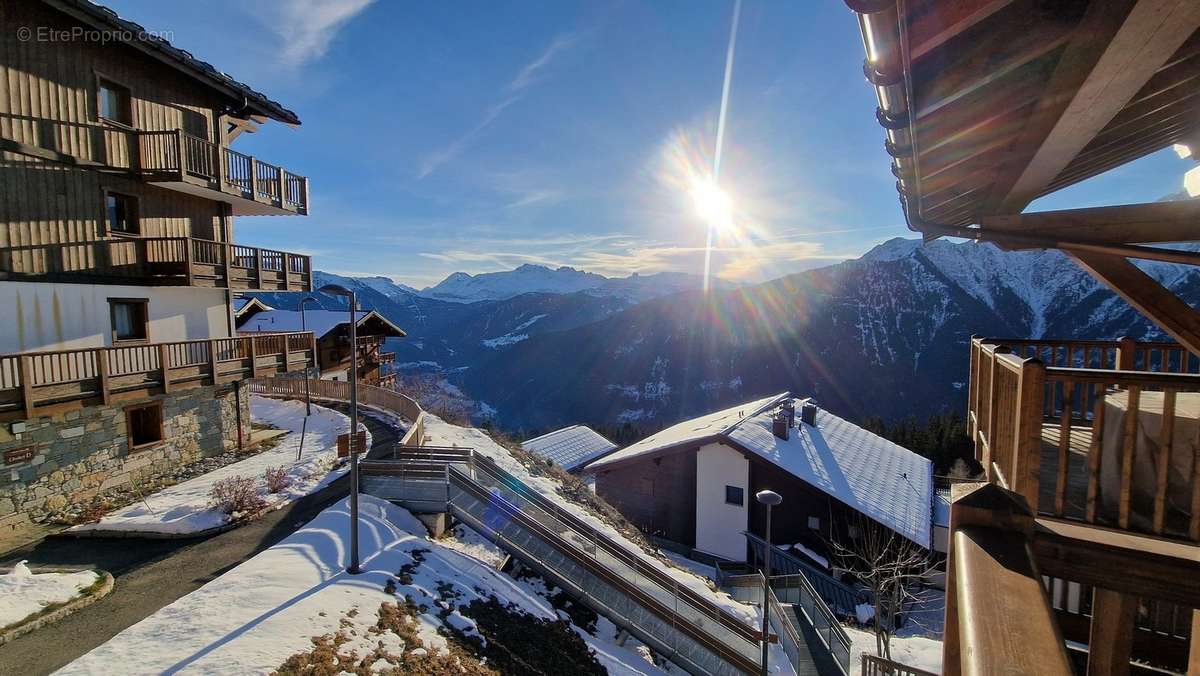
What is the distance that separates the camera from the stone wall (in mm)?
10859

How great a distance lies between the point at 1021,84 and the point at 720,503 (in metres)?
20.5

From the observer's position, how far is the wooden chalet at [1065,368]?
2.01 metres

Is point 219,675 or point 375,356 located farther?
point 375,356

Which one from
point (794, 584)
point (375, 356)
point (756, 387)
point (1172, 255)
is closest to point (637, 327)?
point (756, 387)

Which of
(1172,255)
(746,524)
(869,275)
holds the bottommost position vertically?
(746,524)

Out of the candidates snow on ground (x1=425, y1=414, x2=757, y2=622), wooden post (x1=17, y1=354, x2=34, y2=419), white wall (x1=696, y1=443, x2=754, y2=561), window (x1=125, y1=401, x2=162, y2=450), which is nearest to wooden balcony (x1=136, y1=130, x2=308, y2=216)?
wooden post (x1=17, y1=354, x2=34, y2=419)

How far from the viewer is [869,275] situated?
172750 millimetres

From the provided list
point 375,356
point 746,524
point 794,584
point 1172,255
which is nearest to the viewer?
point 1172,255

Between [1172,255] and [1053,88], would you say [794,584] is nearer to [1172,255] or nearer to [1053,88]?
[1172,255]

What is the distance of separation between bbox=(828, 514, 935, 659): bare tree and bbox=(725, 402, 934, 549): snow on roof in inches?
21.7

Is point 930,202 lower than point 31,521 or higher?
higher

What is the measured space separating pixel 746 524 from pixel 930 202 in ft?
60.1

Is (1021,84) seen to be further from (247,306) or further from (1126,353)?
(247,306)

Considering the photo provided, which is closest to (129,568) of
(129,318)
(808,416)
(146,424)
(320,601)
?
(320,601)
